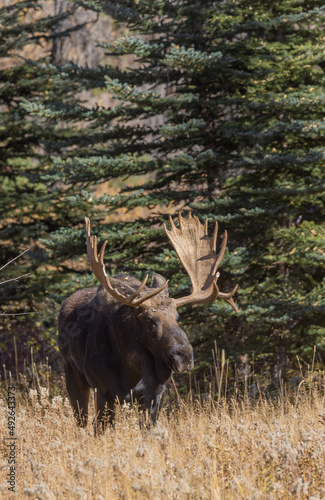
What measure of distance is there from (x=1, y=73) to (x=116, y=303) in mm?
8289

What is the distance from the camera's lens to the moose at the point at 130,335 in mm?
5801

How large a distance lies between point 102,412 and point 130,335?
2.54 feet

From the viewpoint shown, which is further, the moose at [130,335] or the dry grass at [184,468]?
the moose at [130,335]

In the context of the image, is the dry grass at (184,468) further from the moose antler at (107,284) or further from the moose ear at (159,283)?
the moose ear at (159,283)

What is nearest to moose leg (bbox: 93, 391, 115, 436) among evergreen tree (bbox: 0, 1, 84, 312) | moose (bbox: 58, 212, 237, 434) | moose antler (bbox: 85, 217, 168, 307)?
moose (bbox: 58, 212, 237, 434)

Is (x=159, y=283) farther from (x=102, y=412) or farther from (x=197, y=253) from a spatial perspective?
(x=102, y=412)

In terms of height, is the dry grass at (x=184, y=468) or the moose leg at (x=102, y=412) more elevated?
the dry grass at (x=184, y=468)

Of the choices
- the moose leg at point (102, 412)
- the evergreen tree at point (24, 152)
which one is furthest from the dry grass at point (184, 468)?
the evergreen tree at point (24, 152)

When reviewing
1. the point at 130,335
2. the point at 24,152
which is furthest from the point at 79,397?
the point at 24,152

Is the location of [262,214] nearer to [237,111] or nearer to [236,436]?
[237,111]

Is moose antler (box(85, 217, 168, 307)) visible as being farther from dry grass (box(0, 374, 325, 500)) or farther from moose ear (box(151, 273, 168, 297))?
dry grass (box(0, 374, 325, 500))

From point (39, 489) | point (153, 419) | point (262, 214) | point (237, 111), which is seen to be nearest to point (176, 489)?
point (39, 489)

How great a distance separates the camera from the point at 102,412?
6.15m

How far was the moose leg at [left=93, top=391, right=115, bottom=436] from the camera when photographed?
19.7ft
